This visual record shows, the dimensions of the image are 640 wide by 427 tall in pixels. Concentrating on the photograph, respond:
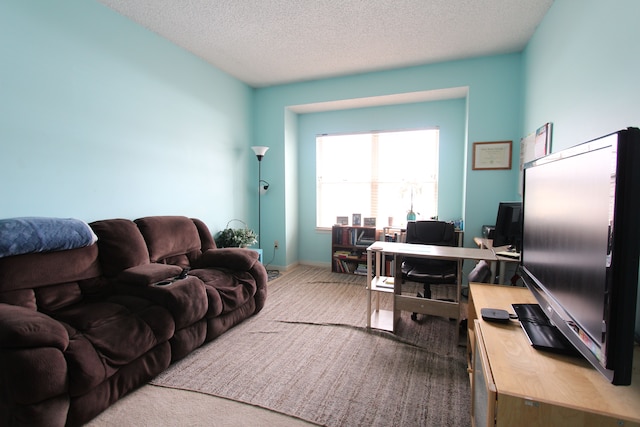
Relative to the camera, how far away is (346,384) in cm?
193

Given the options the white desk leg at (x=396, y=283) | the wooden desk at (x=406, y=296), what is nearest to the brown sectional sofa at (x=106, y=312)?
the wooden desk at (x=406, y=296)

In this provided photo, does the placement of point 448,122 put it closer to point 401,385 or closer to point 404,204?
point 404,204

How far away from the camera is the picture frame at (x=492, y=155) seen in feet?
11.6

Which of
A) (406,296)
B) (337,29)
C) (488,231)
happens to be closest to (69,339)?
(406,296)

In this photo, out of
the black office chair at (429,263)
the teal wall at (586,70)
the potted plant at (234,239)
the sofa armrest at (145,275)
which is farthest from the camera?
the potted plant at (234,239)

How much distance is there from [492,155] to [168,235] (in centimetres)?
366

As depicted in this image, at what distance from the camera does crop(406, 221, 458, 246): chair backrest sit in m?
3.28

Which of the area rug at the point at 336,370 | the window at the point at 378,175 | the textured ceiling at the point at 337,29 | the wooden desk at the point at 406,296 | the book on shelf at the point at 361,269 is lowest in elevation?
the area rug at the point at 336,370

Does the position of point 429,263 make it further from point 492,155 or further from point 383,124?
point 383,124

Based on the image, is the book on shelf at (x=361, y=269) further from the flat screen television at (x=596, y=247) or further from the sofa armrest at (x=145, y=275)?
the flat screen television at (x=596, y=247)

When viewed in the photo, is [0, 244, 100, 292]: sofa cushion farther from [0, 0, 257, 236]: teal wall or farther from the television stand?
the television stand

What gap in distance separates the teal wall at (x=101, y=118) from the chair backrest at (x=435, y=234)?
8.25 ft

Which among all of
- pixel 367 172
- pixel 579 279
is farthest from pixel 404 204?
pixel 579 279

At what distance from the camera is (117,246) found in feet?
7.70
